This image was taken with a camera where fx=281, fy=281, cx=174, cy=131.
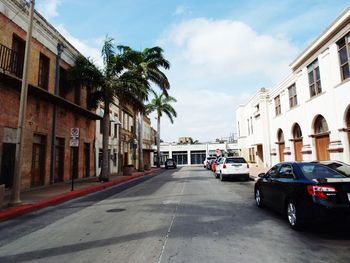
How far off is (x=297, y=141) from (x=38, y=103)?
18278 millimetres

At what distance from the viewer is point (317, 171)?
6438 mm

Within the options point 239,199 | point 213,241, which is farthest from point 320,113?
point 213,241

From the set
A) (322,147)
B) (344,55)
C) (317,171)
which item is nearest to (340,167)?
(317,171)

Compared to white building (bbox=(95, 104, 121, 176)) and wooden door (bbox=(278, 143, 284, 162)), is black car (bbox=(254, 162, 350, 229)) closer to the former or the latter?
wooden door (bbox=(278, 143, 284, 162))

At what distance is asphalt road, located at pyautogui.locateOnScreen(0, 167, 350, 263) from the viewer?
456 cm

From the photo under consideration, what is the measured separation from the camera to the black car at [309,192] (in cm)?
540

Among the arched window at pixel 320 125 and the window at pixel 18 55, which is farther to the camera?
the arched window at pixel 320 125

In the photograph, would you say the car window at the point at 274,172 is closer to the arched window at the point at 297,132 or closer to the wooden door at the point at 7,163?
the wooden door at the point at 7,163

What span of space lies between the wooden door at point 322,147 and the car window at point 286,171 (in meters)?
11.1

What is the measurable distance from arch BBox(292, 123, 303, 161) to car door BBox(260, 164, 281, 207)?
14406 mm

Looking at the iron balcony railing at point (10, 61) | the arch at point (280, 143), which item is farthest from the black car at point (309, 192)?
the arch at point (280, 143)

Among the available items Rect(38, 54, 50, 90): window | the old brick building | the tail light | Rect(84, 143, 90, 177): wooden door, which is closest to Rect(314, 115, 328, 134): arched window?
the tail light

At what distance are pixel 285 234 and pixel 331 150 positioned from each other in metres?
11.7

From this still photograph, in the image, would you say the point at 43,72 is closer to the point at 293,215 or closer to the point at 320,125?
the point at 293,215
